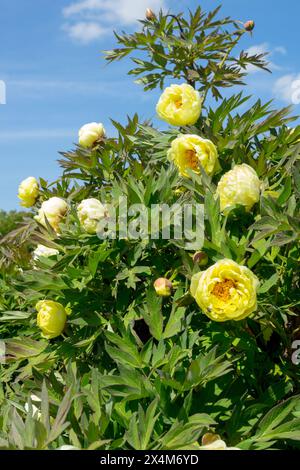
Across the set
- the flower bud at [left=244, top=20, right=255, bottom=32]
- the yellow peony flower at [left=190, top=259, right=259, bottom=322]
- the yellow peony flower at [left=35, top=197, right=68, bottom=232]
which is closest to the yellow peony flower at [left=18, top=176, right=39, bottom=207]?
the yellow peony flower at [left=35, top=197, right=68, bottom=232]

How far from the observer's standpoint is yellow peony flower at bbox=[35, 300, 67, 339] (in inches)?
56.3

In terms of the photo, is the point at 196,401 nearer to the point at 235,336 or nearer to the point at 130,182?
the point at 235,336

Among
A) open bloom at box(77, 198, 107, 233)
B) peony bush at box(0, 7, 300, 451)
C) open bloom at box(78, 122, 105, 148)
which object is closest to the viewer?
peony bush at box(0, 7, 300, 451)

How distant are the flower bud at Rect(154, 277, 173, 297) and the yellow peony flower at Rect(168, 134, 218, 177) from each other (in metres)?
0.34

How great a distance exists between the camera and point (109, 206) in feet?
4.72

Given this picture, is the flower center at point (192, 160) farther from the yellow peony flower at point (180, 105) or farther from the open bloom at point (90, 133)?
the open bloom at point (90, 133)

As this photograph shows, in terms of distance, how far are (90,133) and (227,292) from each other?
3.08 feet

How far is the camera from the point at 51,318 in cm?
143

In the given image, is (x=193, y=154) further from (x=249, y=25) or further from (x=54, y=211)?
(x=249, y=25)

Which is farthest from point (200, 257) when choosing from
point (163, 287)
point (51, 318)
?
point (51, 318)

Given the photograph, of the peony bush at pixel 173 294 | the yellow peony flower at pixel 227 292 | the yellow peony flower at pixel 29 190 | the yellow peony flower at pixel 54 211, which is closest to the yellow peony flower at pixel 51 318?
the peony bush at pixel 173 294

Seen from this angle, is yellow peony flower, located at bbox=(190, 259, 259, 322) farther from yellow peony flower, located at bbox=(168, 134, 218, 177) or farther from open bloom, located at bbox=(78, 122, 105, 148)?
open bloom, located at bbox=(78, 122, 105, 148)

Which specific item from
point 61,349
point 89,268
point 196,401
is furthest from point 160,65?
point 196,401

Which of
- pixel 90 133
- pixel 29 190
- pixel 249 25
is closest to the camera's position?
pixel 90 133
